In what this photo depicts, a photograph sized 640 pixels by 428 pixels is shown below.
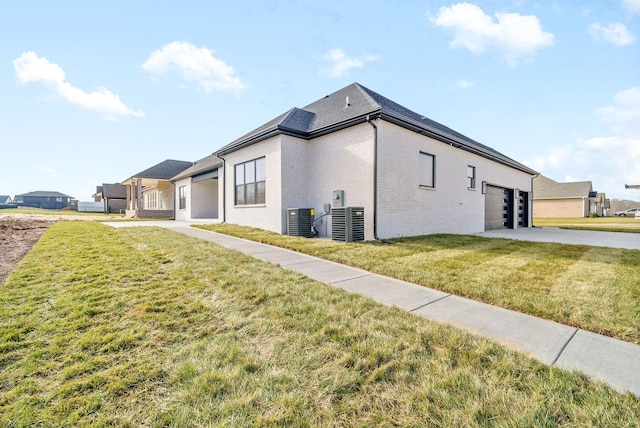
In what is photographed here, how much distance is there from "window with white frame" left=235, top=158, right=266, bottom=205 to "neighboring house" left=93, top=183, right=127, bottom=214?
119 feet

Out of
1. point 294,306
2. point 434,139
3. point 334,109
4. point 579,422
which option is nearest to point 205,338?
point 294,306

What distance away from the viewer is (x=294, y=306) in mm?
3086

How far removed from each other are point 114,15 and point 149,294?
31.6 ft

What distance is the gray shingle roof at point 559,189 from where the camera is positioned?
35.7 m

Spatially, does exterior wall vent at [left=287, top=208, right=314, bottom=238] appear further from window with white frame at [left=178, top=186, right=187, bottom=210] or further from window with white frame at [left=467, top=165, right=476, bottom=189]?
window with white frame at [left=178, top=186, right=187, bottom=210]

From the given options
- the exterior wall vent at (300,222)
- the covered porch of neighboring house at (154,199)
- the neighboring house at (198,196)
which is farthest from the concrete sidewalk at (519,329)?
the covered porch of neighboring house at (154,199)

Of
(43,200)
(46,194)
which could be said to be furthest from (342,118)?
(46,194)

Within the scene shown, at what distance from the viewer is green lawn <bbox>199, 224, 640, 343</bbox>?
9.81 ft

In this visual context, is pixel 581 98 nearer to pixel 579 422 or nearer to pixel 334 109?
pixel 334 109

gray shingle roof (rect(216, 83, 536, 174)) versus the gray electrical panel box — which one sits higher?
gray shingle roof (rect(216, 83, 536, 174))

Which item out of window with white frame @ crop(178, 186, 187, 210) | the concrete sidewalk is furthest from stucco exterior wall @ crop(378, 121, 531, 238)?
window with white frame @ crop(178, 186, 187, 210)

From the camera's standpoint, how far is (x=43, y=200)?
96688 mm

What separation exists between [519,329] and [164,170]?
1181 inches

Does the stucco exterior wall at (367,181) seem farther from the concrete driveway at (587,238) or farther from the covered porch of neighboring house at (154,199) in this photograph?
the covered porch of neighboring house at (154,199)
